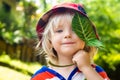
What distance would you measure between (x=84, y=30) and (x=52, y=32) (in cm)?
26

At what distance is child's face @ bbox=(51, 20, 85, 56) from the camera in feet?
8.34

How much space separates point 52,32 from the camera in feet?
8.70

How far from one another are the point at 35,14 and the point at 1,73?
6.72 metres

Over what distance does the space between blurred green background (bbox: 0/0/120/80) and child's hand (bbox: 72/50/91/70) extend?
6058mm

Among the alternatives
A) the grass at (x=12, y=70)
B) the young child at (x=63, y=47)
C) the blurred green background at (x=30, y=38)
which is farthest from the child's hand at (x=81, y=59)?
the grass at (x=12, y=70)

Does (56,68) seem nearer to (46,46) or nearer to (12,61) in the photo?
(46,46)

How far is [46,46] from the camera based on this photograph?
9.11ft

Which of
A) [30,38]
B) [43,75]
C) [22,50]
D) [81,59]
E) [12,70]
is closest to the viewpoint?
[81,59]

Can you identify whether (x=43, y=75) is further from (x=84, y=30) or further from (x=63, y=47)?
(x=84, y=30)

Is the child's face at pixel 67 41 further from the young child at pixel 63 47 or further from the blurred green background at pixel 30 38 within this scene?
the blurred green background at pixel 30 38

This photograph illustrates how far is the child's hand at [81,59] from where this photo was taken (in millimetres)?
2432

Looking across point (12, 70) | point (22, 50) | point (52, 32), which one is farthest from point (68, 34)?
point (22, 50)

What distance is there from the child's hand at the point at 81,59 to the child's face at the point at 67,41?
0.07 meters

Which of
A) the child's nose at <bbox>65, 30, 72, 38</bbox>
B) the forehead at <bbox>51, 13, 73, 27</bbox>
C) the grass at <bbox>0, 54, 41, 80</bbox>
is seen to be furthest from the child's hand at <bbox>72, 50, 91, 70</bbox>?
the grass at <bbox>0, 54, 41, 80</bbox>
